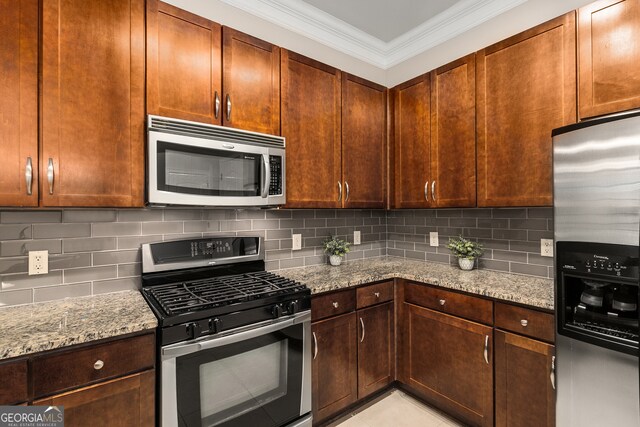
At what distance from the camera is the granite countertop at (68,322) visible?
119cm

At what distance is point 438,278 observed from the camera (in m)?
2.23

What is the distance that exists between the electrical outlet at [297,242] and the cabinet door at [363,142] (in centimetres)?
45

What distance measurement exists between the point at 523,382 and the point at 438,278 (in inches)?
28.2

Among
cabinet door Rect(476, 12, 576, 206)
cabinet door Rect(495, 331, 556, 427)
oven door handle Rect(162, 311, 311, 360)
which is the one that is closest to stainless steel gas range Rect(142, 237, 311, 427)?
oven door handle Rect(162, 311, 311, 360)

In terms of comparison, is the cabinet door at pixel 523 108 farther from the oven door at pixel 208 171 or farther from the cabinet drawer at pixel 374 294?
the oven door at pixel 208 171

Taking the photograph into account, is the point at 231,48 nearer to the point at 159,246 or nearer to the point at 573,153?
the point at 159,246

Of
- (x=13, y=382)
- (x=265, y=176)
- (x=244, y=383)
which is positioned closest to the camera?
(x=13, y=382)

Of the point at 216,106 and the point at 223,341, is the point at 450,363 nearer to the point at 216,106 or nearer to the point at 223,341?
the point at 223,341

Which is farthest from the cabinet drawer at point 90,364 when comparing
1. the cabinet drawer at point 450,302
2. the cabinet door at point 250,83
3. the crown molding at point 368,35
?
the crown molding at point 368,35

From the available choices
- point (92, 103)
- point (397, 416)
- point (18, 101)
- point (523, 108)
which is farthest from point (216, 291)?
point (523, 108)

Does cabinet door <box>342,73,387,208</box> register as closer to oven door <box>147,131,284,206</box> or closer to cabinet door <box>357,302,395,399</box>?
oven door <box>147,131,284,206</box>

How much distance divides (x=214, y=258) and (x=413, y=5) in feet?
7.72

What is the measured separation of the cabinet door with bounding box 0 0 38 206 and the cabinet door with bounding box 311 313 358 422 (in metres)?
1.58

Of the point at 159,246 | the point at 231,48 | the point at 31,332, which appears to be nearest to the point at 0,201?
the point at 31,332
